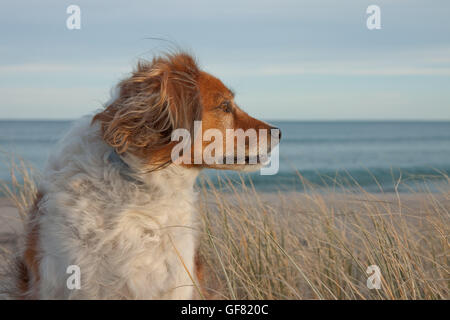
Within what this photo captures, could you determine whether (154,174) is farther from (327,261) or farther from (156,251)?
(327,261)

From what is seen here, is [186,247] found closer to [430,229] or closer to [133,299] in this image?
[133,299]

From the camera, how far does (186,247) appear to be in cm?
258

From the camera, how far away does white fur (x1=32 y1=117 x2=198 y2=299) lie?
7.83ft

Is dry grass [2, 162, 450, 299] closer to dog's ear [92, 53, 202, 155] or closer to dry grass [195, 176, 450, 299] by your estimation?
dry grass [195, 176, 450, 299]

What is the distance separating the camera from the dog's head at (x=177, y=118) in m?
2.50

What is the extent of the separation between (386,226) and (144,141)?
2.32 metres

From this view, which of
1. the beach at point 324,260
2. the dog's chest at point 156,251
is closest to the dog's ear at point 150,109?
the dog's chest at point 156,251

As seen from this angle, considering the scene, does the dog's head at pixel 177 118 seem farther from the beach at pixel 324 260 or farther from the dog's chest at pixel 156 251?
the beach at pixel 324 260

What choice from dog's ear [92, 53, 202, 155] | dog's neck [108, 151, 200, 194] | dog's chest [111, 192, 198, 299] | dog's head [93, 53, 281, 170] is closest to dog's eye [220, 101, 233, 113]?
dog's head [93, 53, 281, 170]

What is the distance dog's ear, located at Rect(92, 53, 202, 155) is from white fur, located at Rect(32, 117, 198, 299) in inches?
4.4

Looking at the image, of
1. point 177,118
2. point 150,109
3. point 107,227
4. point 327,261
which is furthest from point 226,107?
point 327,261

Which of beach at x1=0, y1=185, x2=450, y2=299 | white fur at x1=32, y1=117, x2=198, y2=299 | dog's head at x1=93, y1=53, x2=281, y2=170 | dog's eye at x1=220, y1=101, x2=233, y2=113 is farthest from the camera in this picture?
beach at x1=0, y1=185, x2=450, y2=299

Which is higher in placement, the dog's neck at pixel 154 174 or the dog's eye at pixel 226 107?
the dog's eye at pixel 226 107

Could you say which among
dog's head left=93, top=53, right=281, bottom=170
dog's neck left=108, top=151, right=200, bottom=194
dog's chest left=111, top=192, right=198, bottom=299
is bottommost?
dog's chest left=111, top=192, right=198, bottom=299
